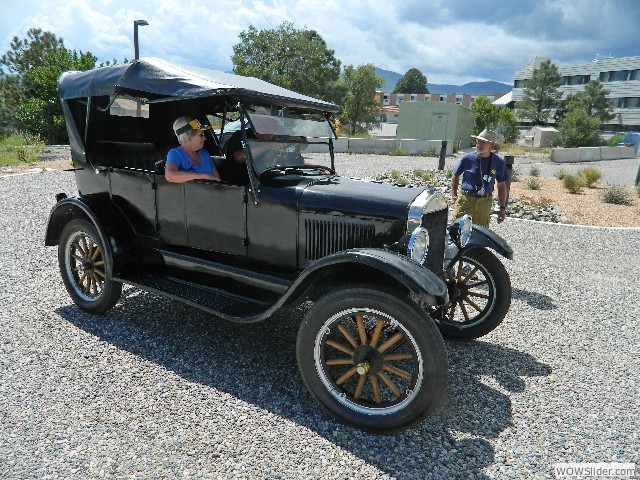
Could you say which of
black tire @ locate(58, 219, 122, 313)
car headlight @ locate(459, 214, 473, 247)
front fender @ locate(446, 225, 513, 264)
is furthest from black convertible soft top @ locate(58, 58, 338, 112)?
front fender @ locate(446, 225, 513, 264)

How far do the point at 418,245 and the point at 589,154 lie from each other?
2860 cm

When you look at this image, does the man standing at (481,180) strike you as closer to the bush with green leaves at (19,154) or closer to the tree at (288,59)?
the bush with green leaves at (19,154)

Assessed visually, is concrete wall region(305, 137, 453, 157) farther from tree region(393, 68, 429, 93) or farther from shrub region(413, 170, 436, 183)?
tree region(393, 68, 429, 93)

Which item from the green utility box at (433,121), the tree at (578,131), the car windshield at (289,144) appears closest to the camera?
the car windshield at (289,144)

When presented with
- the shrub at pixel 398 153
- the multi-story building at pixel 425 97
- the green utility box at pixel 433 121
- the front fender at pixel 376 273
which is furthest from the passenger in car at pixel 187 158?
the multi-story building at pixel 425 97

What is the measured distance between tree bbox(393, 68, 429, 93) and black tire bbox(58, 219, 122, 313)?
117609 mm

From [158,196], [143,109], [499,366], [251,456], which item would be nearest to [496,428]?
[499,366]

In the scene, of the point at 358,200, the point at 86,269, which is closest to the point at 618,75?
the point at 358,200

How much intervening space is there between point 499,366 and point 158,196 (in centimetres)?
328

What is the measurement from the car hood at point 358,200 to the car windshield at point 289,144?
1.43 ft

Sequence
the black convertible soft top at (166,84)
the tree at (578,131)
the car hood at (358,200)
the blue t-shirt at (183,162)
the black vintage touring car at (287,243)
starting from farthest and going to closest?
the tree at (578,131) → the blue t-shirt at (183,162) → the black convertible soft top at (166,84) → the car hood at (358,200) → the black vintage touring car at (287,243)

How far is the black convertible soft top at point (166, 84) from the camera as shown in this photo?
11.1ft

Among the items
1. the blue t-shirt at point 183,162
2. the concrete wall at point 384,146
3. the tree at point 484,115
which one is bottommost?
the blue t-shirt at point 183,162

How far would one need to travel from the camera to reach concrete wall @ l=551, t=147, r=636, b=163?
968 inches
